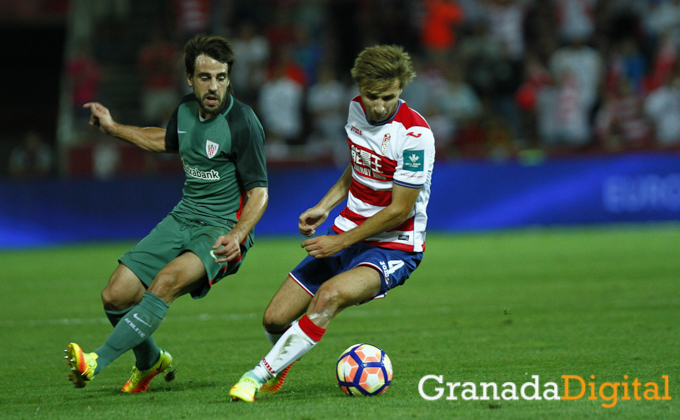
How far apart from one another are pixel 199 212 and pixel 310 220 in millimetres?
712

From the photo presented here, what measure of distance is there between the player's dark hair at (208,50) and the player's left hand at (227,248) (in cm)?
109

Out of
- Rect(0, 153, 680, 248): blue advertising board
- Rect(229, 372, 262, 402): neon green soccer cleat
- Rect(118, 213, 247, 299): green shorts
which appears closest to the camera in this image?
Rect(229, 372, 262, 402): neon green soccer cleat

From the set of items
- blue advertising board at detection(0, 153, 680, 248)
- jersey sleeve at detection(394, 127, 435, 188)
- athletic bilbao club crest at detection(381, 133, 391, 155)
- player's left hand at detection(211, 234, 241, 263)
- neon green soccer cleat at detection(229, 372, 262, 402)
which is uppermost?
blue advertising board at detection(0, 153, 680, 248)

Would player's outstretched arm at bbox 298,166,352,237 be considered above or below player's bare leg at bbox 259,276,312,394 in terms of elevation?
above

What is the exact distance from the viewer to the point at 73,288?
10.5 meters

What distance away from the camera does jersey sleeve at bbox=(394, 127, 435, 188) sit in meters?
5.02

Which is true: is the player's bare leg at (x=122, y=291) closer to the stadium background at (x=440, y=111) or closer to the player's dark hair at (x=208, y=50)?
the player's dark hair at (x=208, y=50)

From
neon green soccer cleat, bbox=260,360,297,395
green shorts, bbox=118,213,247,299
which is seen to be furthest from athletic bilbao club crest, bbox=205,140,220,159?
neon green soccer cleat, bbox=260,360,297,395

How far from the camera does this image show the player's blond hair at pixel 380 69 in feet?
16.0

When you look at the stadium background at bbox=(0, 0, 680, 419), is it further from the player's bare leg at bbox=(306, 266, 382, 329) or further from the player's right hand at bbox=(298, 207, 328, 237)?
the player's right hand at bbox=(298, 207, 328, 237)

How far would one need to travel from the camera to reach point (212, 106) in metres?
5.38

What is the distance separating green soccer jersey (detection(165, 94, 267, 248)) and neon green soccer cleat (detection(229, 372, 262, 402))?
103 cm

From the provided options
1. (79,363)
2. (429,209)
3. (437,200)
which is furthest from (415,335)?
(437,200)

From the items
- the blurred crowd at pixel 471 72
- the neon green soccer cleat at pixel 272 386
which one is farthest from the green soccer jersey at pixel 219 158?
A: the blurred crowd at pixel 471 72
